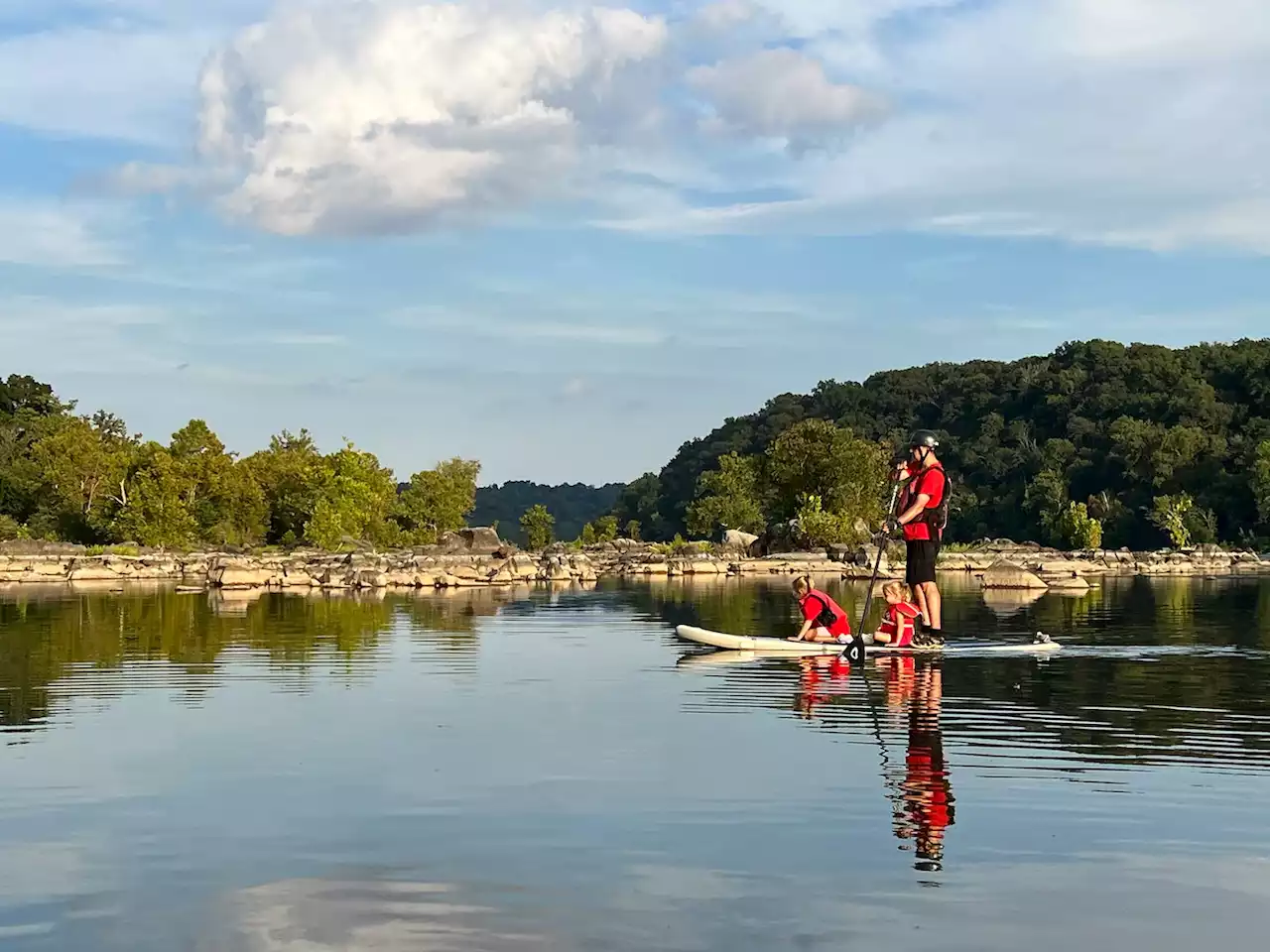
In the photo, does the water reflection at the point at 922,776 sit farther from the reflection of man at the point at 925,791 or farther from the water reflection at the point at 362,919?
the water reflection at the point at 362,919

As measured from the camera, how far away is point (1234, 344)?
458 feet

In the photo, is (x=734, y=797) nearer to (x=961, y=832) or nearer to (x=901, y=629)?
(x=961, y=832)

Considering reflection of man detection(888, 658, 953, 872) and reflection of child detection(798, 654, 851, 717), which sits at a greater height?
reflection of child detection(798, 654, 851, 717)

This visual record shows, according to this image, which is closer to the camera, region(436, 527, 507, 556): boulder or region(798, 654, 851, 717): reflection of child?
region(798, 654, 851, 717): reflection of child

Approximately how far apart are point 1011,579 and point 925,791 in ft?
149

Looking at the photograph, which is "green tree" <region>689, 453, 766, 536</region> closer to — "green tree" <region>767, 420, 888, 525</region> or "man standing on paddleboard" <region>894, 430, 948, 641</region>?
"green tree" <region>767, 420, 888, 525</region>

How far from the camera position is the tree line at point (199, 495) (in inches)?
3829

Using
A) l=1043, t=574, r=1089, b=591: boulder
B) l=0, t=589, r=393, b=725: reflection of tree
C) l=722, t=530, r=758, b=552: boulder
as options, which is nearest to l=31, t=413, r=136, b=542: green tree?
l=722, t=530, r=758, b=552: boulder

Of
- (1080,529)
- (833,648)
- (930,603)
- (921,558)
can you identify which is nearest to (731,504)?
(1080,529)

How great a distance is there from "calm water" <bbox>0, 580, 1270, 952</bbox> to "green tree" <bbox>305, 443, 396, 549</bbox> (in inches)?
2686

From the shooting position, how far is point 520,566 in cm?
6838

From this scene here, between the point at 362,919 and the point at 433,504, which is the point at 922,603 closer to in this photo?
the point at 362,919

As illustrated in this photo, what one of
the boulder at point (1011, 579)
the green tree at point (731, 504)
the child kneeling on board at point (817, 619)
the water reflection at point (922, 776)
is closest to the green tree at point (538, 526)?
the green tree at point (731, 504)

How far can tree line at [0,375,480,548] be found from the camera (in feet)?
319
